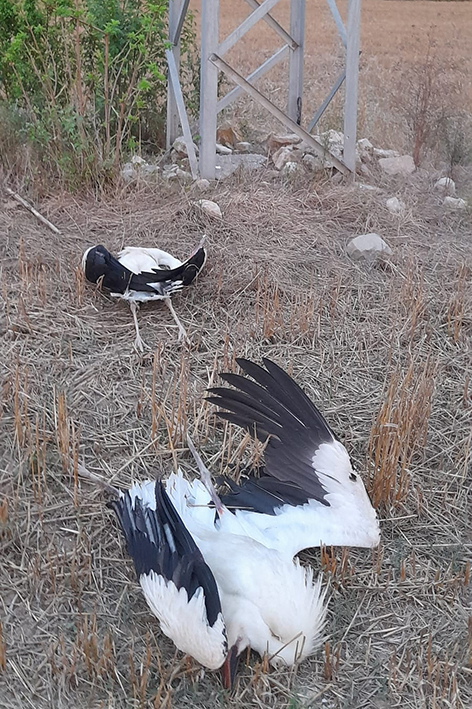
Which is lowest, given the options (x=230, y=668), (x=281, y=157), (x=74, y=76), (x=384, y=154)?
(x=230, y=668)

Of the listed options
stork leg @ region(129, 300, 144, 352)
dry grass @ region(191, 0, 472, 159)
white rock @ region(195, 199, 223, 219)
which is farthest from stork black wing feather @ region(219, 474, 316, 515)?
dry grass @ region(191, 0, 472, 159)

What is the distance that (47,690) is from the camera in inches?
73.9

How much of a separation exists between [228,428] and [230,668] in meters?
1.05

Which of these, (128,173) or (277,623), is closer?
(277,623)

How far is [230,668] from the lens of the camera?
1.85 metres

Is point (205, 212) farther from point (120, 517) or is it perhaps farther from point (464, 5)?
point (464, 5)

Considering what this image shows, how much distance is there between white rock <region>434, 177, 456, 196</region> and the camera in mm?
5258

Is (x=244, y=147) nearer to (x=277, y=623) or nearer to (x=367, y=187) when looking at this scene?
(x=367, y=187)

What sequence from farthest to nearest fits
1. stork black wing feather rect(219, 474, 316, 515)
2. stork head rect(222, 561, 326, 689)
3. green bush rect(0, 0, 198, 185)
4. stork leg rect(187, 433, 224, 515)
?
1. green bush rect(0, 0, 198, 185)
2. stork black wing feather rect(219, 474, 316, 515)
3. stork leg rect(187, 433, 224, 515)
4. stork head rect(222, 561, 326, 689)

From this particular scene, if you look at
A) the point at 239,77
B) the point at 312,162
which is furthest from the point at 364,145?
the point at 239,77

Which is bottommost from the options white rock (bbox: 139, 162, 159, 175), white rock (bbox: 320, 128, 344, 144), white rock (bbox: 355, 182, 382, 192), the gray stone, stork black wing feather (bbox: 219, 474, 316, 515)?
stork black wing feather (bbox: 219, 474, 316, 515)

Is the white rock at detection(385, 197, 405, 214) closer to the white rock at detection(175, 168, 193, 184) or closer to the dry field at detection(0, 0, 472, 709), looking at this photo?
the dry field at detection(0, 0, 472, 709)

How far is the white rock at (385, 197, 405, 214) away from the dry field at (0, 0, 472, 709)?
0.06 meters

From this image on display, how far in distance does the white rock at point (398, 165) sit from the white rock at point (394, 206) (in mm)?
816
